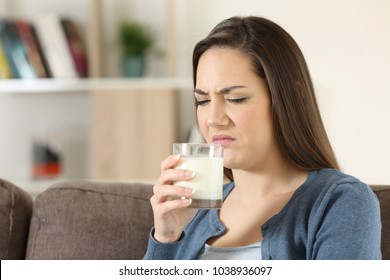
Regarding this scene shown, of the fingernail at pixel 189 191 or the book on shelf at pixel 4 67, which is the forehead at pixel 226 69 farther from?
the book on shelf at pixel 4 67

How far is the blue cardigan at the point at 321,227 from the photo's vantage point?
4.63 feet

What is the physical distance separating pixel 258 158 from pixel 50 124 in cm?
277

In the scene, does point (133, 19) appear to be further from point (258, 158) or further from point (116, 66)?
point (258, 158)

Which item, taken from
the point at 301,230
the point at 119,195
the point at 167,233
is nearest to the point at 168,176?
the point at 167,233

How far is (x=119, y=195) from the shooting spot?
1892 millimetres

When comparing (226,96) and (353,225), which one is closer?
(353,225)

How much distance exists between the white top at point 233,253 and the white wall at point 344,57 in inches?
64.9

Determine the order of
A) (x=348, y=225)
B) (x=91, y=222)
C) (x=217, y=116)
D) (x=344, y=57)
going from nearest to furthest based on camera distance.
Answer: (x=348, y=225) < (x=217, y=116) < (x=91, y=222) < (x=344, y=57)

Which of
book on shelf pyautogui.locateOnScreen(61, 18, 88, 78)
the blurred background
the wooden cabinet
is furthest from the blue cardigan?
book on shelf pyautogui.locateOnScreen(61, 18, 88, 78)

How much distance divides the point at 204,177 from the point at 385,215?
560 millimetres

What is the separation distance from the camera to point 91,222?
1.85 metres

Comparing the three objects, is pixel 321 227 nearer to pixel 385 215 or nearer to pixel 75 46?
pixel 385 215

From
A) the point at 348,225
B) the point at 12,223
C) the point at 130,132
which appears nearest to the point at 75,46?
the point at 130,132
